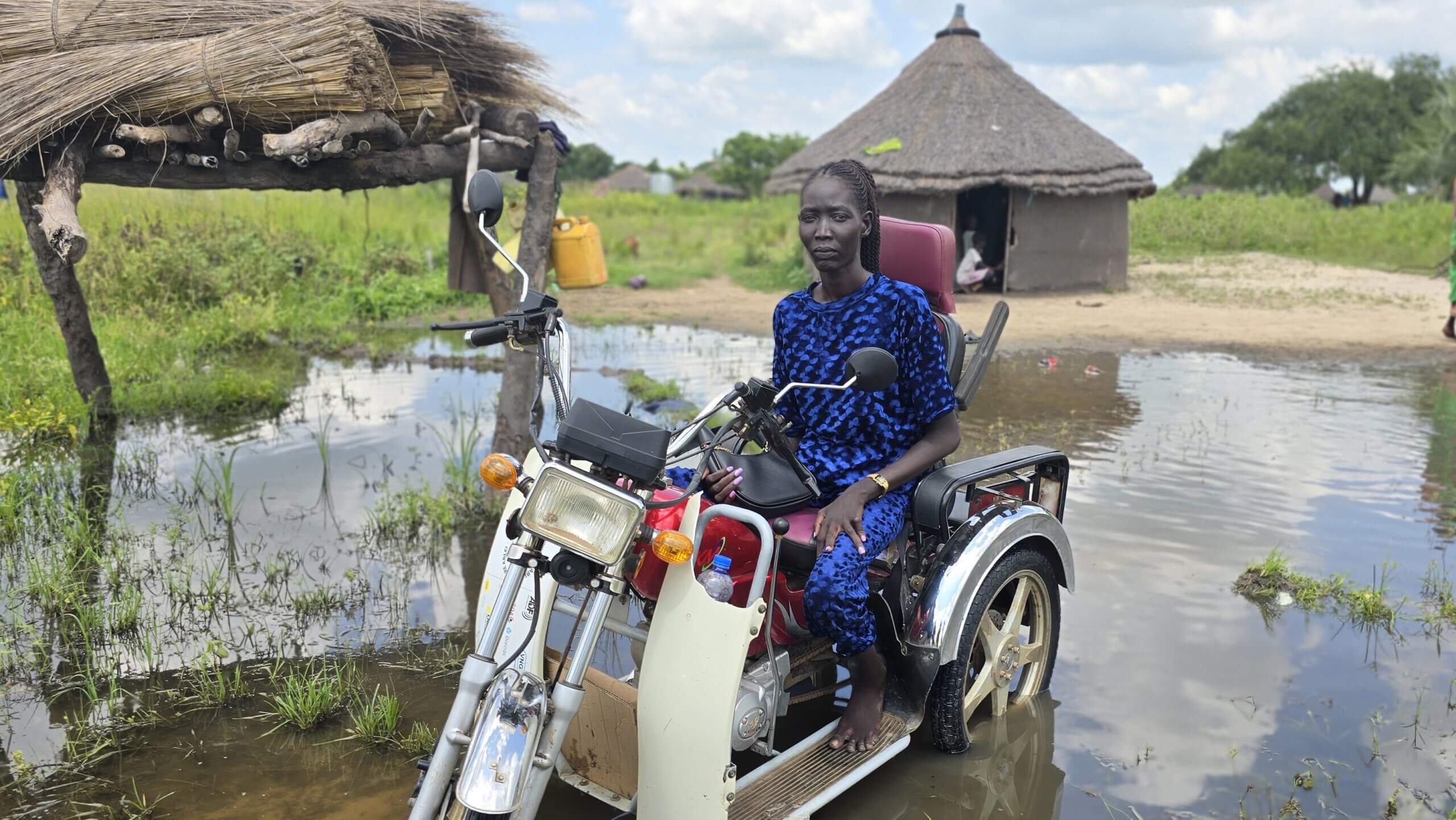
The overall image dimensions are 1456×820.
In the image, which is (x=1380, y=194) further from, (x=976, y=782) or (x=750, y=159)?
(x=976, y=782)

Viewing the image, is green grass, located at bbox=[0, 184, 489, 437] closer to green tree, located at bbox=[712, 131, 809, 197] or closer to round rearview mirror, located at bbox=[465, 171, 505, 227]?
round rearview mirror, located at bbox=[465, 171, 505, 227]

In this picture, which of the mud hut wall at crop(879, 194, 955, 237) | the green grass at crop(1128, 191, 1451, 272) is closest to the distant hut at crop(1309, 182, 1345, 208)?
the green grass at crop(1128, 191, 1451, 272)

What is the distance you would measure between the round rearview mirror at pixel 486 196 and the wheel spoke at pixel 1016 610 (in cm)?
202

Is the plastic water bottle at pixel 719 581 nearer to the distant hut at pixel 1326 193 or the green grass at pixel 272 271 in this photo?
the green grass at pixel 272 271

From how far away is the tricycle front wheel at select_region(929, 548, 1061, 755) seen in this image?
3225 millimetres

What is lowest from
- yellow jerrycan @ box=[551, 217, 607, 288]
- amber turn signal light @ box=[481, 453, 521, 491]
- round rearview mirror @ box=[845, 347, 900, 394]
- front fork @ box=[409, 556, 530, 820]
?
front fork @ box=[409, 556, 530, 820]

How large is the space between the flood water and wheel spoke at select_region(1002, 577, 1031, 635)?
36cm

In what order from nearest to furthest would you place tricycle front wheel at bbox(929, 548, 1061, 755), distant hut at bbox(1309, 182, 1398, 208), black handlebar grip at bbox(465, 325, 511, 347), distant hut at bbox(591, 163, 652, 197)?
black handlebar grip at bbox(465, 325, 511, 347) → tricycle front wheel at bbox(929, 548, 1061, 755) → distant hut at bbox(1309, 182, 1398, 208) → distant hut at bbox(591, 163, 652, 197)

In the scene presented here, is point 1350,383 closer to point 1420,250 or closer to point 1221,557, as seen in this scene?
point 1221,557

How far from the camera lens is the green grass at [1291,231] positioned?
2083cm

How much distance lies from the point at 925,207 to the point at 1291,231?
12.2 m

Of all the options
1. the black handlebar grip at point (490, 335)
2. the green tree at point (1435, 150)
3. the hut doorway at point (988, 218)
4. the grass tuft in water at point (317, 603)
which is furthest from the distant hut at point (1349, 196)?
the black handlebar grip at point (490, 335)

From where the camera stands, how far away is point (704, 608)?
2.50m

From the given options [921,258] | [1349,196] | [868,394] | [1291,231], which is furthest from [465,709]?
[1349,196]
